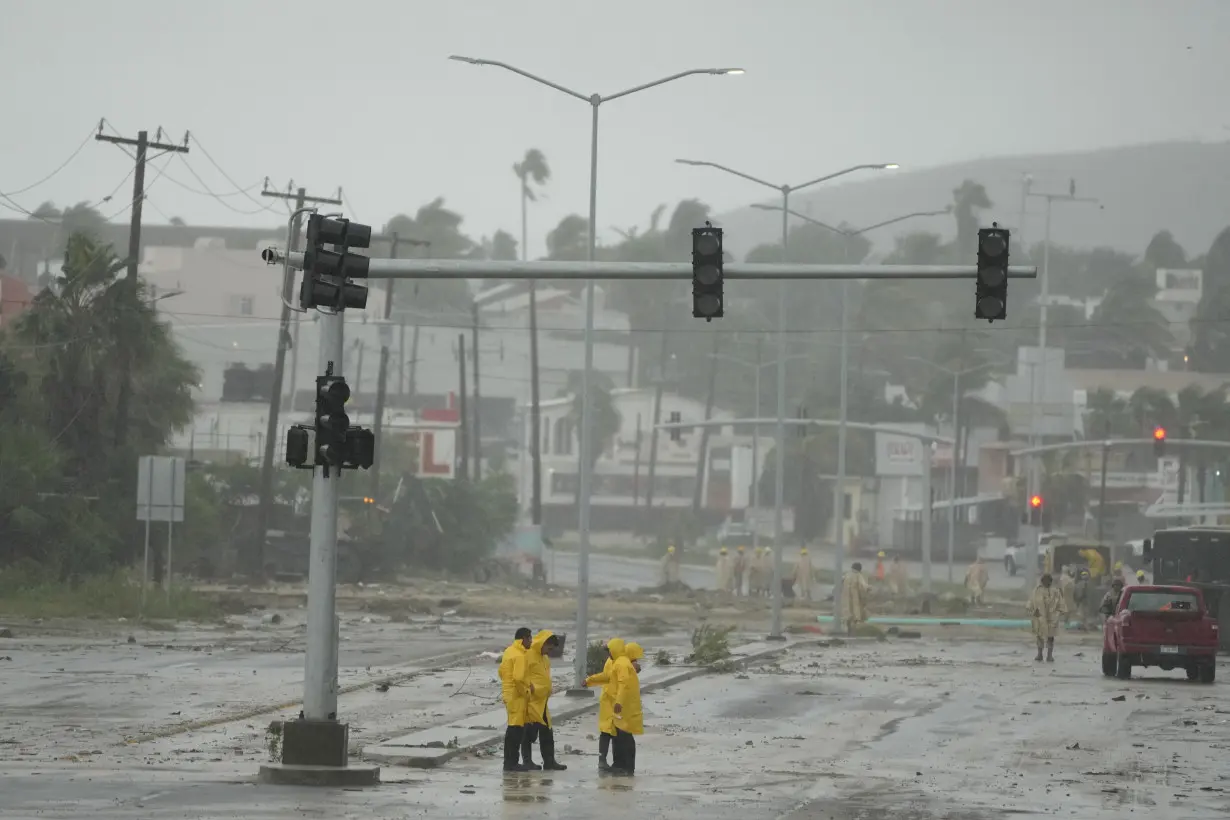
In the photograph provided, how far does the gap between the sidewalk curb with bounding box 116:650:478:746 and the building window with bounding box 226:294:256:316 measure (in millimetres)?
101317

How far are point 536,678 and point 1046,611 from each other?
23567mm

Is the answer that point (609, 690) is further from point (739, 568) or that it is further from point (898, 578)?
point (898, 578)

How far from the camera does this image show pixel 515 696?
20203 millimetres

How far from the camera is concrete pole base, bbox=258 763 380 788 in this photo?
18.9 metres

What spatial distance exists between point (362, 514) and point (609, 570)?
96.7ft

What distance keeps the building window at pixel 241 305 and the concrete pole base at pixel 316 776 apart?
120149 mm

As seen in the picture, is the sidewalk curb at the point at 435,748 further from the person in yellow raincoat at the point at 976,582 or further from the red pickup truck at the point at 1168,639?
the person in yellow raincoat at the point at 976,582

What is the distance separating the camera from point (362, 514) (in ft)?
240

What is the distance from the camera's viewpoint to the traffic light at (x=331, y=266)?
64.2 feet

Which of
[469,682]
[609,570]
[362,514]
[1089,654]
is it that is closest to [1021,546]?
[609,570]

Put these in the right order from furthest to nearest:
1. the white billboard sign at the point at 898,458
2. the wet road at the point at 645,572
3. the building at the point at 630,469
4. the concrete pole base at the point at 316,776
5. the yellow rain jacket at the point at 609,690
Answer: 1. the building at the point at 630,469
2. the white billboard sign at the point at 898,458
3. the wet road at the point at 645,572
4. the yellow rain jacket at the point at 609,690
5. the concrete pole base at the point at 316,776

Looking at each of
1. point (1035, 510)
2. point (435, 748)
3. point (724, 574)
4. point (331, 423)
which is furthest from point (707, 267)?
point (724, 574)

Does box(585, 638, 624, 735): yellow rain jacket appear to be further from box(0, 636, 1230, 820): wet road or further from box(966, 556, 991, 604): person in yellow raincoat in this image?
box(966, 556, 991, 604): person in yellow raincoat

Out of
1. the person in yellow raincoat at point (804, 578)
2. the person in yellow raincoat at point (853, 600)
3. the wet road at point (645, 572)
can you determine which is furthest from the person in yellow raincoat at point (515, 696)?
the wet road at point (645, 572)
